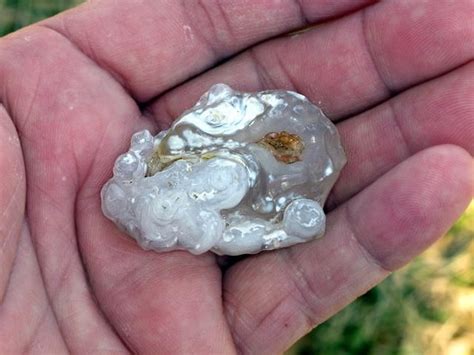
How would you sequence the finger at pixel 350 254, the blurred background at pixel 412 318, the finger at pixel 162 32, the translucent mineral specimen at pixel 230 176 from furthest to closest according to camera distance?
the blurred background at pixel 412 318
the finger at pixel 162 32
the translucent mineral specimen at pixel 230 176
the finger at pixel 350 254

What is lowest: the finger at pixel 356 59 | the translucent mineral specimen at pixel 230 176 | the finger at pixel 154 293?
the finger at pixel 154 293

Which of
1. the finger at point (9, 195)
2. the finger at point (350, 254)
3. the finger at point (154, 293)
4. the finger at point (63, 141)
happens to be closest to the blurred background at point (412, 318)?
the finger at point (350, 254)

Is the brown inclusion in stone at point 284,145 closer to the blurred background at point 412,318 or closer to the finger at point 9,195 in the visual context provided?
the finger at point 9,195

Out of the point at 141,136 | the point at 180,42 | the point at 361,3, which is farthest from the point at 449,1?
the point at 141,136

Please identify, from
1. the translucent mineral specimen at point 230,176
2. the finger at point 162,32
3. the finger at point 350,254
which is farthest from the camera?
the finger at point 162,32

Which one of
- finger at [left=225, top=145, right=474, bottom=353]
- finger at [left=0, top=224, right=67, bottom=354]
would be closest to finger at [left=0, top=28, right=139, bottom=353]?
finger at [left=0, top=224, right=67, bottom=354]

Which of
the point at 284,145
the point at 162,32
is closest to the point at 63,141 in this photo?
the point at 162,32

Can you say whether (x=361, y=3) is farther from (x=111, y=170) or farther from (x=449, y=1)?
(x=111, y=170)
